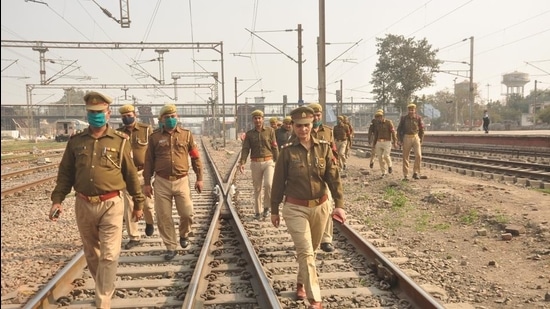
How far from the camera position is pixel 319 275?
5.54 m

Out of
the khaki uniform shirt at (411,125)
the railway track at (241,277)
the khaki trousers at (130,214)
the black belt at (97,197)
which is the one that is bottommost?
the railway track at (241,277)

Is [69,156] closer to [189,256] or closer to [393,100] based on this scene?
[189,256]

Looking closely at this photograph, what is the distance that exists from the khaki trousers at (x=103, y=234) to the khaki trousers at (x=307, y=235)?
165 cm

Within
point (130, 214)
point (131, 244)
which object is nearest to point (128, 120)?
point (130, 214)

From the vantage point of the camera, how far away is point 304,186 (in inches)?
183

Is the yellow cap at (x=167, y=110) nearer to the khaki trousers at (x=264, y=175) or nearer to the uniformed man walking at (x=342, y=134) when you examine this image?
the khaki trousers at (x=264, y=175)

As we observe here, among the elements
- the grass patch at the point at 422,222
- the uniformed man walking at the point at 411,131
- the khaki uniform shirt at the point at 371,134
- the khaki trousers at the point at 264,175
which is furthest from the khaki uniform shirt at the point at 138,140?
the khaki uniform shirt at the point at 371,134

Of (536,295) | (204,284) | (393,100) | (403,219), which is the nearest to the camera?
(536,295)

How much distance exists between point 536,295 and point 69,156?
490cm

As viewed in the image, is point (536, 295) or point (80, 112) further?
point (80, 112)

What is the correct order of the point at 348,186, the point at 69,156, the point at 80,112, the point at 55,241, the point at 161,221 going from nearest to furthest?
the point at 69,156
the point at 161,221
the point at 55,241
the point at 348,186
the point at 80,112

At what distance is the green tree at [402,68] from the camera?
52.1 meters

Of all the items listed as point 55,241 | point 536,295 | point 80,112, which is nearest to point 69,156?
point 55,241

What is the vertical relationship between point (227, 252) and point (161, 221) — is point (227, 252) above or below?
below
